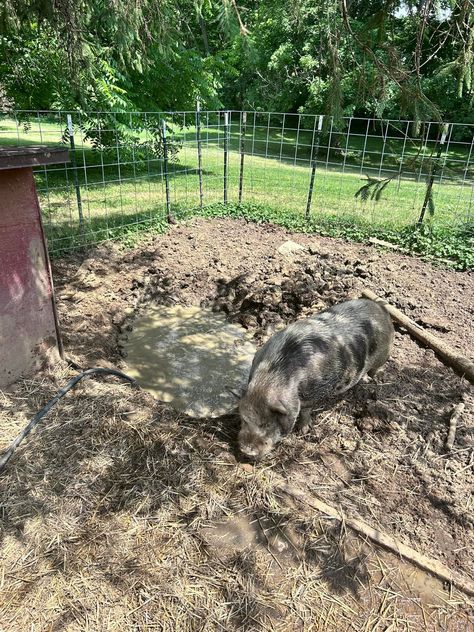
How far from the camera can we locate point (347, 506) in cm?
299

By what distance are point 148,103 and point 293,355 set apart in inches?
388

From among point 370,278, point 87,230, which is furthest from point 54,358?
point 370,278

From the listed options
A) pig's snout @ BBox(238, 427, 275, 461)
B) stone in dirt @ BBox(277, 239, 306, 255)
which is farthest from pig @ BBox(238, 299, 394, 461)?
stone in dirt @ BBox(277, 239, 306, 255)

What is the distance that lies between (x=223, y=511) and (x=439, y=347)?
116 inches

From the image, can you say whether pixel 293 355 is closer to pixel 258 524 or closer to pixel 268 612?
pixel 258 524

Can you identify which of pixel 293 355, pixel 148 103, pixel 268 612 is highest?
pixel 148 103

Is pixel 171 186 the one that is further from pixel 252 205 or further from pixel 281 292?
pixel 281 292

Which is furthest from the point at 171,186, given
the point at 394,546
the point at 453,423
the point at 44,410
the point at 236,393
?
the point at 394,546

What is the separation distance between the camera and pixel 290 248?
760cm

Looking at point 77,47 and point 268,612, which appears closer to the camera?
point 268,612

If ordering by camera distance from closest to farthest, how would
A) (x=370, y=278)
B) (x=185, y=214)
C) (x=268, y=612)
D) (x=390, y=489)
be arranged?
(x=268, y=612)
(x=390, y=489)
(x=370, y=278)
(x=185, y=214)

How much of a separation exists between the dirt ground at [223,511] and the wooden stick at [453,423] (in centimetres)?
7

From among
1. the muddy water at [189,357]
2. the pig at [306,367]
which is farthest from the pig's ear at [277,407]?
the muddy water at [189,357]

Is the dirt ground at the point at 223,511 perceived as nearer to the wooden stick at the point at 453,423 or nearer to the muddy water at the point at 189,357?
the wooden stick at the point at 453,423
